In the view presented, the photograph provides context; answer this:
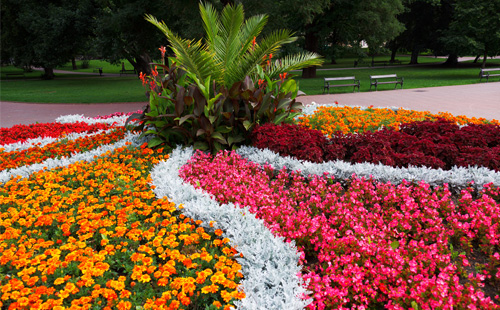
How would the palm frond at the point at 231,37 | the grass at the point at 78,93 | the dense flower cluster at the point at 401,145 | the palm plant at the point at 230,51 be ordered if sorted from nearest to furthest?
1. the dense flower cluster at the point at 401,145
2. the palm plant at the point at 230,51
3. the palm frond at the point at 231,37
4. the grass at the point at 78,93

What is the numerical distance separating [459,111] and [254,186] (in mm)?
7705

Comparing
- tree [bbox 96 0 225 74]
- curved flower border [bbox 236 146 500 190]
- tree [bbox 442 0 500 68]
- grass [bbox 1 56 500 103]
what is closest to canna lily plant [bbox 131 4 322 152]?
curved flower border [bbox 236 146 500 190]

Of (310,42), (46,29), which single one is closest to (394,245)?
(310,42)

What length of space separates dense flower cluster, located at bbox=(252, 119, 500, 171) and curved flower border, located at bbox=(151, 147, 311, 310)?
61.7 inches

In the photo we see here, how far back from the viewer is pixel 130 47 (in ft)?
63.7

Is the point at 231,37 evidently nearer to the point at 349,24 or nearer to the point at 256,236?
the point at 256,236

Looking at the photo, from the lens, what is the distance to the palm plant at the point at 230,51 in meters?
5.12

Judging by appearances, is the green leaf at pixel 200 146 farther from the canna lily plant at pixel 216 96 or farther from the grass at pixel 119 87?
the grass at pixel 119 87

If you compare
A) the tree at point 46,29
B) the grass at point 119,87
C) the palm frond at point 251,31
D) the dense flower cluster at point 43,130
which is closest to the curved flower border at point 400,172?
the palm frond at point 251,31

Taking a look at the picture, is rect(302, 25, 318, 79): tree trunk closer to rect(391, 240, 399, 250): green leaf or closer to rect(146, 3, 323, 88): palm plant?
rect(146, 3, 323, 88): palm plant

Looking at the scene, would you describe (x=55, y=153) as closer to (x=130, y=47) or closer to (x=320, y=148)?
(x=320, y=148)

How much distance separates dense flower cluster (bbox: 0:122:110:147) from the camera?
6.49 meters

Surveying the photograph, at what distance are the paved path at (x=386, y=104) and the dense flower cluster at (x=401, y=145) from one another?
4.71 meters

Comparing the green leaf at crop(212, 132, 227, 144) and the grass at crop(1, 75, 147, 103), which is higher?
the grass at crop(1, 75, 147, 103)
